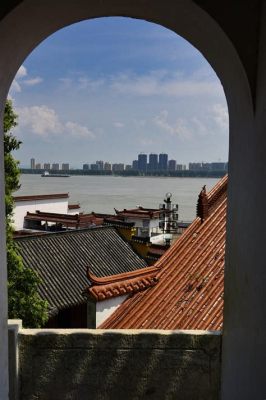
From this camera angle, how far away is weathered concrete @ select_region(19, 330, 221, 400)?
2967 millimetres

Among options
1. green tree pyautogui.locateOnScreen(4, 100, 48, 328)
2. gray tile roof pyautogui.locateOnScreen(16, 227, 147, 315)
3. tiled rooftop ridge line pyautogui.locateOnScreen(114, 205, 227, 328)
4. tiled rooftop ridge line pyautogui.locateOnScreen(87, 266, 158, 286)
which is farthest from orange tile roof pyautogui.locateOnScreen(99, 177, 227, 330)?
gray tile roof pyautogui.locateOnScreen(16, 227, 147, 315)

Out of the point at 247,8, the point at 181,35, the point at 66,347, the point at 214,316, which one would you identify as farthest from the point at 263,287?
→ the point at 214,316

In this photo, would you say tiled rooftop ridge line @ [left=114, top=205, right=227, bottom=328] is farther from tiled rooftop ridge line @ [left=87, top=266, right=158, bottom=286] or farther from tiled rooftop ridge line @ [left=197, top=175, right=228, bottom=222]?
tiled rooftop ridge line @ [left=197, top=175, right=228, bottom=222]

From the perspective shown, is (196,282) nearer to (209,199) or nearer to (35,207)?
(209,199)

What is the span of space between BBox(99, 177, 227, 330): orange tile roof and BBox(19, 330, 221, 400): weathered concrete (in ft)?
3.19

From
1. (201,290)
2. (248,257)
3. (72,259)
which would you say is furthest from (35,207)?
(248,257)

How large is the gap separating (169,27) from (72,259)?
10.6 meters

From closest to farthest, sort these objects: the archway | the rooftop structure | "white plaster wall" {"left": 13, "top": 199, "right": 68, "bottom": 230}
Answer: the archway → the rooftop structure → "white plaster wall" {"left": 13, "top": 199, "right": 68, "bottom": 230}

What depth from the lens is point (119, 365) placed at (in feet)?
9.82

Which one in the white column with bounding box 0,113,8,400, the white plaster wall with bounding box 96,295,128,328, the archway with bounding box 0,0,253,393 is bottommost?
the white plaster wall with bounding box 96,295,128,328

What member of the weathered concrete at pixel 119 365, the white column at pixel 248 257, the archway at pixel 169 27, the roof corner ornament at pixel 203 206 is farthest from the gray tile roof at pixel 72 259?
the archway at pixel 169 27

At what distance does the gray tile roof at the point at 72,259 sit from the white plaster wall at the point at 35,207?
12.1 metres

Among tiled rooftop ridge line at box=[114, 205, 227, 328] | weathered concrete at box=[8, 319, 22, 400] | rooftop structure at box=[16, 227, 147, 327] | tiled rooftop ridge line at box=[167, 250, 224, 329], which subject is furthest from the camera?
rooftop structure at box=[16, 227, 147, 327]

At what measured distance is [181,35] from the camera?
7.88 ft
